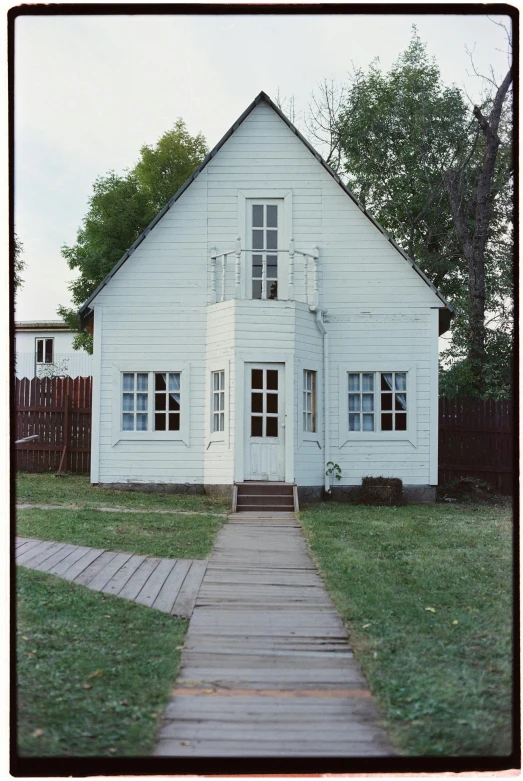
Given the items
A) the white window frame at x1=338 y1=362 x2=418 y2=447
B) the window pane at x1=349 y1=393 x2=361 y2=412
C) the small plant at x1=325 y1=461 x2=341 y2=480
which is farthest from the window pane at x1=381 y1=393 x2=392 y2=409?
the small plant at x1=325 y1=461 x2=341 y2=480

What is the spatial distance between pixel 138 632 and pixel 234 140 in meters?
11.9

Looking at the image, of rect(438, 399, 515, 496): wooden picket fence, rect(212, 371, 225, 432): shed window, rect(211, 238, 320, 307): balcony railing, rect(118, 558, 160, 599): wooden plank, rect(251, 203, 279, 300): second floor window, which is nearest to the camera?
rect(118, 558, 160, 599): wooden plank

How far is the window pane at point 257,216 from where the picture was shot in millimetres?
15562

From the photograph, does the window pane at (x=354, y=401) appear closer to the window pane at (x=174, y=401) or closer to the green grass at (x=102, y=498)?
the green grass at (x=102, y=498)

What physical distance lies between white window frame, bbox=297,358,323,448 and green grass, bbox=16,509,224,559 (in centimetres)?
329

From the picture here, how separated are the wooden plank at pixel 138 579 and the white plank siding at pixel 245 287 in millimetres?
7174

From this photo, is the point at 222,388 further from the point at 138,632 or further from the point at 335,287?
the point at 138,632

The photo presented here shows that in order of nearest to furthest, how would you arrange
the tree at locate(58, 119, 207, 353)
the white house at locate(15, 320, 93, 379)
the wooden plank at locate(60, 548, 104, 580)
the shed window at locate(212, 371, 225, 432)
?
1. the wooden plank at locate(60, 548, 104, 580)
2. the shed window at locate(212, 371, 225, 432)
3. the tree at locate(58, 119, 207, 353)
4. the white house at locate(15, 320, 93, 379)

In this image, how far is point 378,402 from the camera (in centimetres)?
1552

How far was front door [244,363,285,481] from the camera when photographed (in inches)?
564

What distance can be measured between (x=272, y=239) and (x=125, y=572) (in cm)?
940

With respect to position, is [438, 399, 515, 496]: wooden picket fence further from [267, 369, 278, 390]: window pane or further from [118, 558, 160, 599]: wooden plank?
[118, 558, 160, 599]: wooden plank

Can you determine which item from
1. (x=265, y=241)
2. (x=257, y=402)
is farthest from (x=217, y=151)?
(x=257, y=402)

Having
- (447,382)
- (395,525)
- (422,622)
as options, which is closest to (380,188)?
(447,382)
